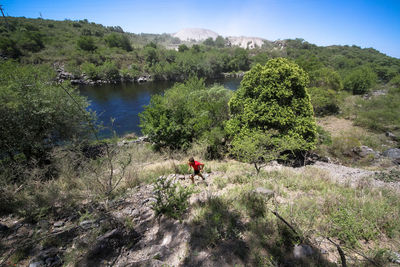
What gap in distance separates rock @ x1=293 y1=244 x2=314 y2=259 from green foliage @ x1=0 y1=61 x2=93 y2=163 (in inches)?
370

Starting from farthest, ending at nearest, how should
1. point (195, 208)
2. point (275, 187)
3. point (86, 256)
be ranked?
point (275, 187) → point (195, 208) → point (86, 256)

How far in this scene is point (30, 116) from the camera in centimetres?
909

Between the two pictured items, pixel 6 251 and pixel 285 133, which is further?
pixel 285 133

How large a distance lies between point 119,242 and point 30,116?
1004 cm

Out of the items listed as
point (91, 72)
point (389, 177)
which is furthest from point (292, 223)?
point (91, 72)

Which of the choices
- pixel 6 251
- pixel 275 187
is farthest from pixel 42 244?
pixel 275 187

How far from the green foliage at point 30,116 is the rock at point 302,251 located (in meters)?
9.40

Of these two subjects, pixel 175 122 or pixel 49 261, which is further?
pixel 175 122

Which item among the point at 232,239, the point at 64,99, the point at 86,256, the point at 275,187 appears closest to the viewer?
the point at 86,256

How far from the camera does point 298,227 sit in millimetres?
3639

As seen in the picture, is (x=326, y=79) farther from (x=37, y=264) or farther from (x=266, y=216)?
(x=37, y=264)

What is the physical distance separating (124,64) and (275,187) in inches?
2557

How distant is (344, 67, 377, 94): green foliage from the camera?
A: 29.5 m

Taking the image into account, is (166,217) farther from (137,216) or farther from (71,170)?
(71,170)
